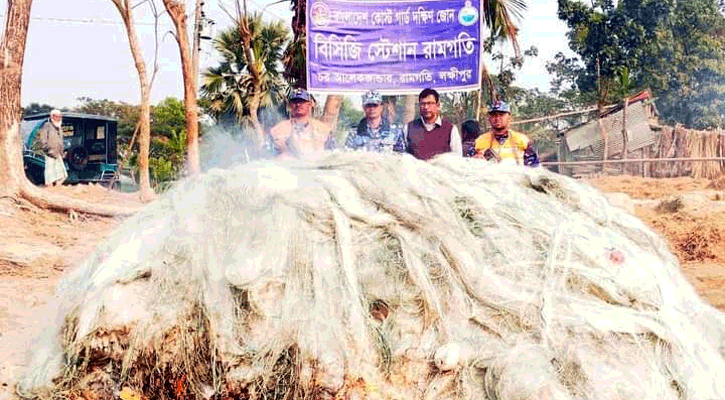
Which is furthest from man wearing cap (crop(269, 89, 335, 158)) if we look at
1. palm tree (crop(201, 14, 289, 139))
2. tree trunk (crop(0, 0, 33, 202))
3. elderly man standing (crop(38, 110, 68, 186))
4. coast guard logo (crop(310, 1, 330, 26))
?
palm tree (crop(201, 14, 289, 139))

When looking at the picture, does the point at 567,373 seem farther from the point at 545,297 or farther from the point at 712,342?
the point at 712,342

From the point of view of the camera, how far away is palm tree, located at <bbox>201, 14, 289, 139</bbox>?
20.0 meters

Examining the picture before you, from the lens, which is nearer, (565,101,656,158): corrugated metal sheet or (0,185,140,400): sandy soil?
(0,185,140,400): sandy soil

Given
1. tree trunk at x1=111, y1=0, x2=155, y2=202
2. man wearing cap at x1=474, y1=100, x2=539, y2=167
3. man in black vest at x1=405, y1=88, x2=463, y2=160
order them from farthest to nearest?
1. tree trunk at x1=111, y1=0, x2=155, y2=202
2. man in black vest at x1=405, y1=88, x2=463, y2=160
3. man wearing cap at x1=474, y1=100, x2=539, y2=167

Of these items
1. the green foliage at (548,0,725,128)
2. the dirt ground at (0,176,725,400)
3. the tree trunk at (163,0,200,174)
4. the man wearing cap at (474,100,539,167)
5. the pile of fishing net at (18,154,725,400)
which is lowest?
the dirt ground at (0,176,725,400)

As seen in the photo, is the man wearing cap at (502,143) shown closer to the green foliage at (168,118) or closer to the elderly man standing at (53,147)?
the elderly man standing at (53,147)

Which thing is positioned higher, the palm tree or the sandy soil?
the palm tree

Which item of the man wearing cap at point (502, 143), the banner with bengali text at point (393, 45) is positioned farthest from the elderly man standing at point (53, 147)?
the man wearing cap at point (502, 143)

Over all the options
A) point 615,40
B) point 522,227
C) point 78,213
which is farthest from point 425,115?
point 615,40

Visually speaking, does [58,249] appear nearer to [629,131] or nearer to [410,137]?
[410,137]

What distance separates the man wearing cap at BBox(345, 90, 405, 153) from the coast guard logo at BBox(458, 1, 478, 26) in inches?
140

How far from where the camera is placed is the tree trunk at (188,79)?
1148cm

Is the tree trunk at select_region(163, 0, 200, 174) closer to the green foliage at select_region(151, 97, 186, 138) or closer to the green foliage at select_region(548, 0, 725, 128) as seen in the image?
the green foliage at select_region(151, 97, 186, 138)

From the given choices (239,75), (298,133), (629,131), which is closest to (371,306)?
(298,133)
